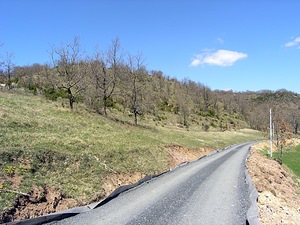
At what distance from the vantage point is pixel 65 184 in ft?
41.1

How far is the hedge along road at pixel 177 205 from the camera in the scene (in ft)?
31.3

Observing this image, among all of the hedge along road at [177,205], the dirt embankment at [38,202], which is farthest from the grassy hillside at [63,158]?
the hedge along road at [177,205]

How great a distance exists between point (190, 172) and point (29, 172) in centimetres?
1189

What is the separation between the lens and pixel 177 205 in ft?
37.2

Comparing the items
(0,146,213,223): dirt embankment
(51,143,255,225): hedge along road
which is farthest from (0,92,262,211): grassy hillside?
(51,143,255,225): hedge along road

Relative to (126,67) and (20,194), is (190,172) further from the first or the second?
Result: (126,67)

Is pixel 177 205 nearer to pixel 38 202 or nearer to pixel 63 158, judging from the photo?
pixel 38 202

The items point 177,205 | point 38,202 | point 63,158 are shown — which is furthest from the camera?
point 63,158

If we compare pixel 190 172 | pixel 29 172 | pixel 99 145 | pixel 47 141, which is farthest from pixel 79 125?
pixel 29 172

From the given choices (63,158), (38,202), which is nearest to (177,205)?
(38,202)

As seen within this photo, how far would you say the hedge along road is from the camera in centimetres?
955

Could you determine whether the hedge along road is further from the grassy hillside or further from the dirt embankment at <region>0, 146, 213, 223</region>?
the grassy hillside

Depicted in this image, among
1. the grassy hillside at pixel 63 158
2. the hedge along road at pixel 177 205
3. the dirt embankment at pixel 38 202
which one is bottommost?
the hedge along road at pixel 177 205

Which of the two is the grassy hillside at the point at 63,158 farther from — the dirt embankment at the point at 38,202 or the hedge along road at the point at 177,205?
the hedge along road at the point at 177,205
